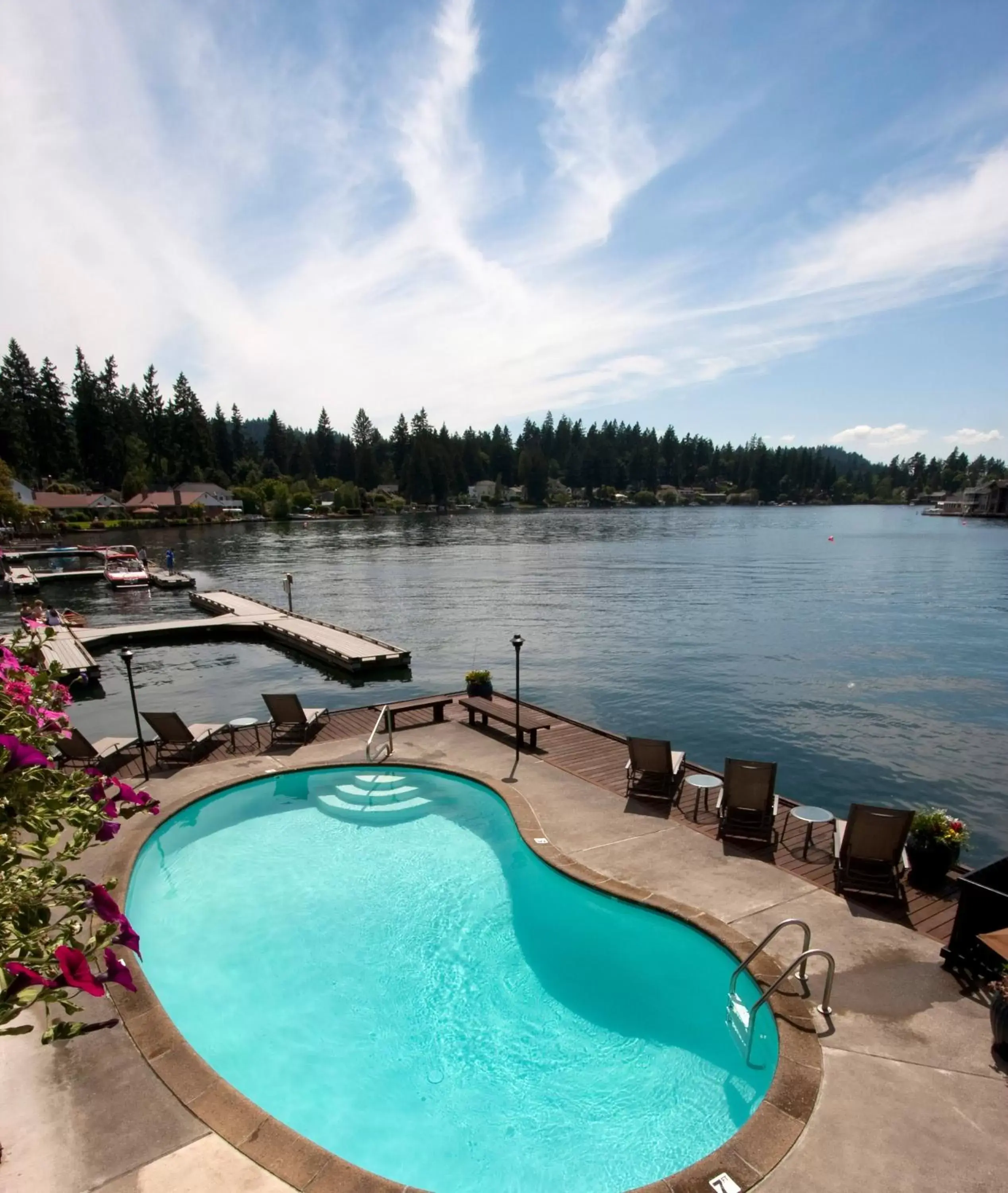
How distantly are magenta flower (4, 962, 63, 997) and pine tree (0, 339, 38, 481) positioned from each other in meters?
116

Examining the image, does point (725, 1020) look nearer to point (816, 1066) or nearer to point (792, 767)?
point (816, 1066)

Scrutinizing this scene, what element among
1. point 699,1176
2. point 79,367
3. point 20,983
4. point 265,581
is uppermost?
point 79,367

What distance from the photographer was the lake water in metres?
18.5

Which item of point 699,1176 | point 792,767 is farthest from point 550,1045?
point 792,767

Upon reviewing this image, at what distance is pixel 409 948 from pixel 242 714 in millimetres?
14226

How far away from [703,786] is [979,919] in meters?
4.38

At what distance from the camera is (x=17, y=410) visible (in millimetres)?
96062

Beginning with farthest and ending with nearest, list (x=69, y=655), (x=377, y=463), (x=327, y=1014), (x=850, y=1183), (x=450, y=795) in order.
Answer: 1. (x=377, y=463)
2. (x=69, y=655)
3. (x=450, y=795)
4. (x=327, y=1014)
5. (x=850, y=1183)

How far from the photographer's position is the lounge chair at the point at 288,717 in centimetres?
1420

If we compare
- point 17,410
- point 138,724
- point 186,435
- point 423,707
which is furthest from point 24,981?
point 186,435

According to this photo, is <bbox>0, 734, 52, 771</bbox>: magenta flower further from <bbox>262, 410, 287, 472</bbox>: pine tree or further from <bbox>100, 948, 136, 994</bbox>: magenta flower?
<bbox>262, 410, 287, 472</bbox>: pine tree

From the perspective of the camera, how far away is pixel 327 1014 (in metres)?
7.38

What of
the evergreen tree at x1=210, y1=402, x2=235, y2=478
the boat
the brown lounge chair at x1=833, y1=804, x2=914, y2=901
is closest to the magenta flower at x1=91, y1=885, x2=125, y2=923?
the brown lounge chair at x1=833, y1=804, x2=914, y2=901

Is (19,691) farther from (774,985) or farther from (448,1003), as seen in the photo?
Result: (774,985)
